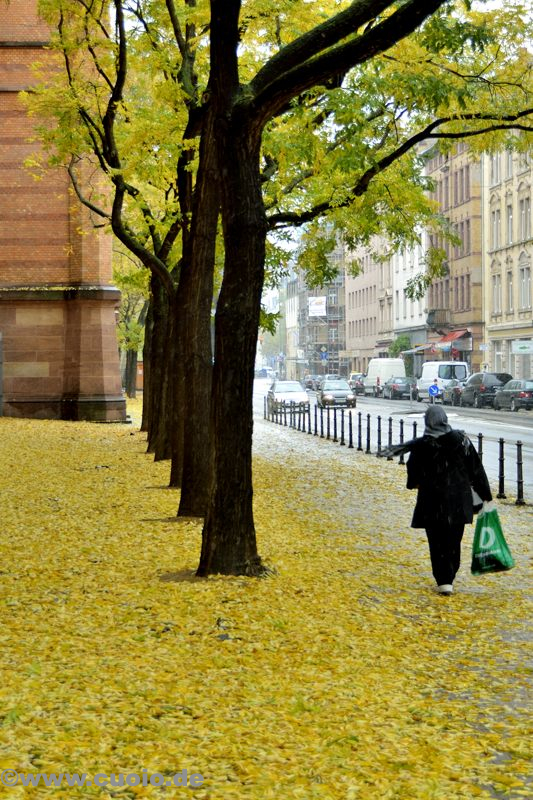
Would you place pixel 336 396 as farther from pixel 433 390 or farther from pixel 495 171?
pixel 495 171

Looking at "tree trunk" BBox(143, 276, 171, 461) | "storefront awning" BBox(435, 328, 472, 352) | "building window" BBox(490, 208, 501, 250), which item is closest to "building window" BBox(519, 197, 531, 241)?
"building window" BBox(490, 208, 501, 250)

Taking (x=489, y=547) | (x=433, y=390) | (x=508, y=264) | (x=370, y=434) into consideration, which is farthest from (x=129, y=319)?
(x=489, y=547)

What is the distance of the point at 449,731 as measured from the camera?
254 inches

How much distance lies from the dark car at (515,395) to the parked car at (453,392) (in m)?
5.30

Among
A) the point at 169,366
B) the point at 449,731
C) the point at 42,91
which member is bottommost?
the point at 449,731

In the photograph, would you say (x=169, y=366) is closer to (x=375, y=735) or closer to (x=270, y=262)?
(x=270, y=262)

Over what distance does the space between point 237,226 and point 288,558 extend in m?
3.35

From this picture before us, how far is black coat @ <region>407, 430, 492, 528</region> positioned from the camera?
10.5m

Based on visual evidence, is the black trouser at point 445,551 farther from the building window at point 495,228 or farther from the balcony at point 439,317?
the balcony at point 439,317

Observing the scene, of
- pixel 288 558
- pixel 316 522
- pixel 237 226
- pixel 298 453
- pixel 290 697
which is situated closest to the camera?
pixel 290 697

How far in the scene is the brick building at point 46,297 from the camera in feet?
124

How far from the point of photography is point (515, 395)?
Answer: 174 ft

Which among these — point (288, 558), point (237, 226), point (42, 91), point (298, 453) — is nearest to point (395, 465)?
point (298, 453)

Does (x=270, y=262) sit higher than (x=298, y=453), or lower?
higher
